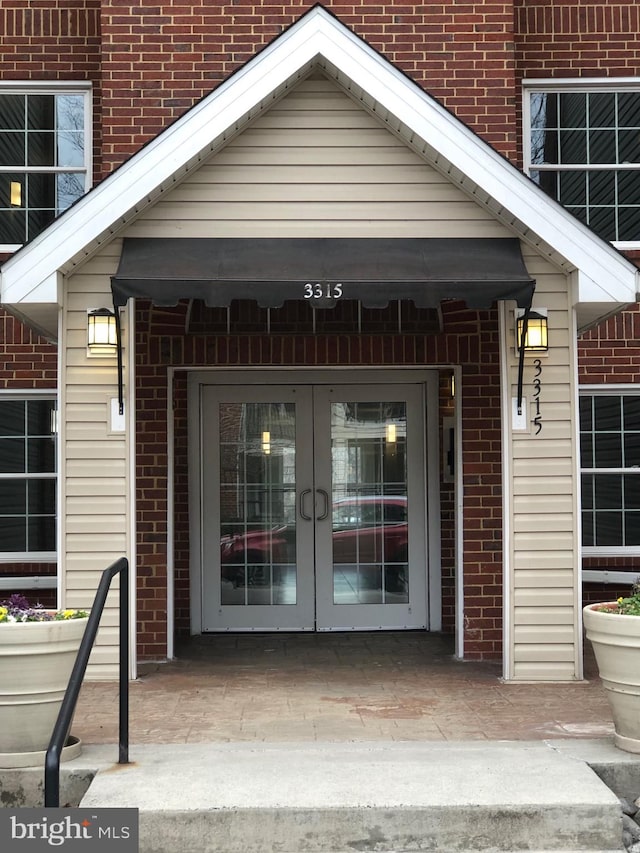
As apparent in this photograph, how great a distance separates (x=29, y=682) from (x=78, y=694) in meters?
0.63

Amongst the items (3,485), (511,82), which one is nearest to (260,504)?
(3,485)

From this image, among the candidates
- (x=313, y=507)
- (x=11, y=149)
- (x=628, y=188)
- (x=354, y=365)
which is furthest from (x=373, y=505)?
(x=11, y=149)

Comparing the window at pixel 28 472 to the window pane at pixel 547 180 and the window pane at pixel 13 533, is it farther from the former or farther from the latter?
the window pane at pixel 547 180

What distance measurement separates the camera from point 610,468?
10039 millimetres

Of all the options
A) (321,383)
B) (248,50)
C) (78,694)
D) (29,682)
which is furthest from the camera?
(321,383)

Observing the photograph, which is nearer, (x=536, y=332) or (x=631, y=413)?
(x=536, y=332)

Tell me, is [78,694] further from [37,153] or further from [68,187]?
[37,153]

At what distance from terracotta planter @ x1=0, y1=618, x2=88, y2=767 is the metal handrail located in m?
0.33

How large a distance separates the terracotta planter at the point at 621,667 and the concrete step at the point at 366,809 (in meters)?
0.54

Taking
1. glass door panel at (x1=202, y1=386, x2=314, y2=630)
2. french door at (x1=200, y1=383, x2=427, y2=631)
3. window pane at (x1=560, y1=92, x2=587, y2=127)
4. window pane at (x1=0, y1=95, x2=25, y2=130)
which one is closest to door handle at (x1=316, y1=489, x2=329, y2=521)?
french door at (x1=200, y1=383, x2=427, y2=631)

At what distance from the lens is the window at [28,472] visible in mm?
9898

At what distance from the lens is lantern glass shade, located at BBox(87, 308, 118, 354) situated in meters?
7.45

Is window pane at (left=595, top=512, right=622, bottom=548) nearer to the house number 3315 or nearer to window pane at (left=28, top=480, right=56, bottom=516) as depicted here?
the house number 3315

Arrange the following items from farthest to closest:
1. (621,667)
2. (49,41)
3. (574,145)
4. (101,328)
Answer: (574,145), (49,41), (101,328), (621,667)
